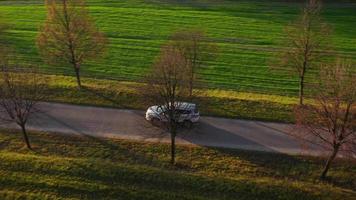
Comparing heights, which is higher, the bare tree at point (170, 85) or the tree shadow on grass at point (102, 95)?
the bare tree at point (170, 85)

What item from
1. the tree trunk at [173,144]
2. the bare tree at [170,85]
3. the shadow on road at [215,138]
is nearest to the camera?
the bare tree at [170,85]

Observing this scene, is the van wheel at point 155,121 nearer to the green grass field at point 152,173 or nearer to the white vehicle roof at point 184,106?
the white vehicle roof at point 184,106

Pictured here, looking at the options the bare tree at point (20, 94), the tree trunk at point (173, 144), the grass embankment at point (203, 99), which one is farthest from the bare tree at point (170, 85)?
the bare tree at point (20, 94)

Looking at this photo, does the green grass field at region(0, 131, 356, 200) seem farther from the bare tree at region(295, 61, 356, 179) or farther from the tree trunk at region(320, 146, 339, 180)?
the bare tree at region(295, 61, 356, 179)

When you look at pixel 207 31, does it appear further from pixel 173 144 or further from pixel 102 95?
pixel 173 144

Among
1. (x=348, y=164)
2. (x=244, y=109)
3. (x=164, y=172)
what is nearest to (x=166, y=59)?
(x=164, y=172)

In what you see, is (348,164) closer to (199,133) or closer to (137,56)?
(199,133)

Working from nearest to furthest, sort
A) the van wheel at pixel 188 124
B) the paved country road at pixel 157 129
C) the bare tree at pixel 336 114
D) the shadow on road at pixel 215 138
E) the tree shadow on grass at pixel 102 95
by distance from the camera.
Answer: the bare tree at pixel 336 114 < the shadow on road at pixel 215 138 < the paved country road at pixel 157 129 < the van wheel at pixel 188 124 < the tree shadow on grass at pixel 102 95

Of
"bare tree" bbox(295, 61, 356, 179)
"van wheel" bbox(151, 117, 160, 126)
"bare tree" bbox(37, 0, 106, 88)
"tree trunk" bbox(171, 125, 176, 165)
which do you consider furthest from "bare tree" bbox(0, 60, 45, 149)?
"bare tree" bbox(295, 61, 356, 179)
